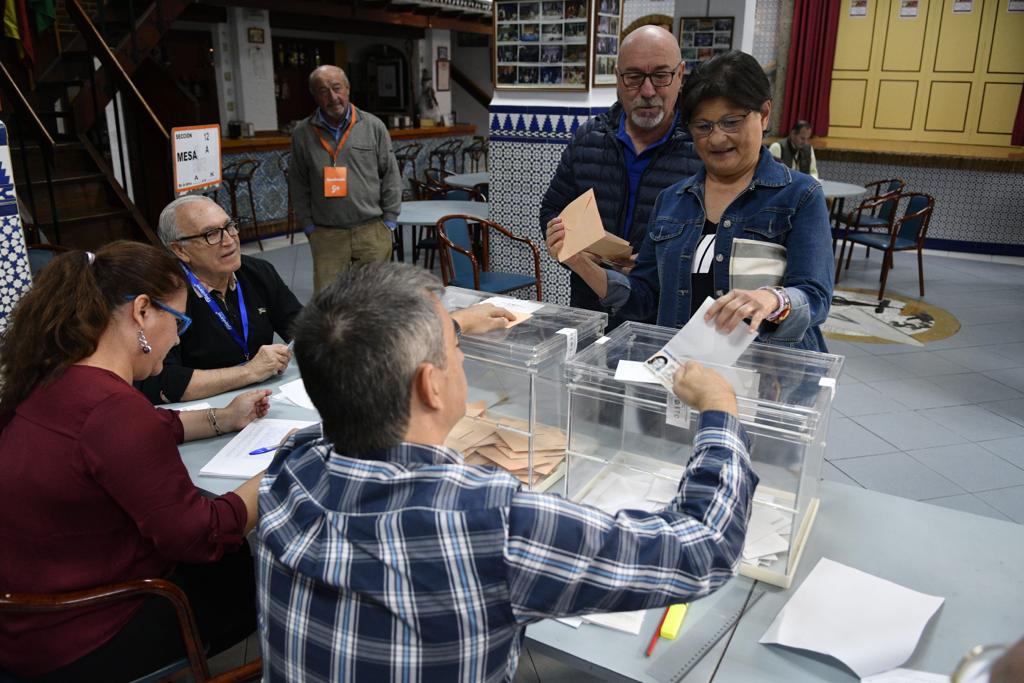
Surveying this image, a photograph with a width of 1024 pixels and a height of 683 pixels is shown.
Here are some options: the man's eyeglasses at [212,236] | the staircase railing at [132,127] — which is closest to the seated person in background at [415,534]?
the man's eyeglasses at [212,236]

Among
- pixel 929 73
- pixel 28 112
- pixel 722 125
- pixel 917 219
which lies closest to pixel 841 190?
pixel 917 219

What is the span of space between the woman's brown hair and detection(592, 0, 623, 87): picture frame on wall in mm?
3995

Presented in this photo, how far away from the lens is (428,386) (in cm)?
97

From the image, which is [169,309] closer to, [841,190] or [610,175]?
[610,175]

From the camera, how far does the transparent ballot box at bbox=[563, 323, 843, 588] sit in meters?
1.36

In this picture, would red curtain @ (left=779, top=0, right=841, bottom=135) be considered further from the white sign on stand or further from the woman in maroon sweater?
the woman in maroon sweater

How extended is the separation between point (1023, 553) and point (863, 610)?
0.45 meters

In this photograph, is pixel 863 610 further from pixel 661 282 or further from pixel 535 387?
pixel 661 282

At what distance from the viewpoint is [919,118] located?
353 inches

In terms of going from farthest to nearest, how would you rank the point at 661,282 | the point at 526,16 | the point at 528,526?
the point at 526,16 → the point at 661,282 → the point at 528,526

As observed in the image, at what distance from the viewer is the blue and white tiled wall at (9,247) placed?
9.33 feet

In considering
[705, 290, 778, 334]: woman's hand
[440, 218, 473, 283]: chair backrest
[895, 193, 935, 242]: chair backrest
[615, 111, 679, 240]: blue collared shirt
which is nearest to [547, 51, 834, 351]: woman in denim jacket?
[705, 290, 778, 334]: woman's hand

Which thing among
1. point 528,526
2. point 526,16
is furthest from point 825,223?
point 526,16

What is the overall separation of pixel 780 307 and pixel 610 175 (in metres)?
1.47
